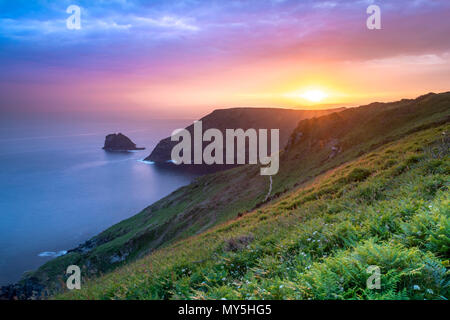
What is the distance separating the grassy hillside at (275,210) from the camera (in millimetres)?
6715

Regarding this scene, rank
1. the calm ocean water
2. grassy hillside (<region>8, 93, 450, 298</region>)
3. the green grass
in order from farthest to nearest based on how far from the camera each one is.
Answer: the calm ocean water → grassy hillside (<region>8, 93, 450, 298</region>) → the green grass

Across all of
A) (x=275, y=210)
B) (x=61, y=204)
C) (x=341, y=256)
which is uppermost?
(x=341, y=256)

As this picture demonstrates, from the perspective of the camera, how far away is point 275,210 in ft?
A: 52.8

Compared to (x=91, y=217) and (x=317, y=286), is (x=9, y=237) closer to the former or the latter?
(x=91, y=217)

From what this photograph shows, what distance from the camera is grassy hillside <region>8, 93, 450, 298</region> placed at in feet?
22.0

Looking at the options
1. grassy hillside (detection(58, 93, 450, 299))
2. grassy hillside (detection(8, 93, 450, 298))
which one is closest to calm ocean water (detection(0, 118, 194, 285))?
grassy hillside (detection(8, 93, 450, 298))

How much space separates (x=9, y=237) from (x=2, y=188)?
90.1 metres

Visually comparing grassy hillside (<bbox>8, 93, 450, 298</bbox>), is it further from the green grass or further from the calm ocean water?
the calm ocean water

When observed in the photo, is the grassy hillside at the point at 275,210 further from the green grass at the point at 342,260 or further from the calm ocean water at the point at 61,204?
the calm ocean water at the point at 61,204

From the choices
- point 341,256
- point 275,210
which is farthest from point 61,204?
point 341,256

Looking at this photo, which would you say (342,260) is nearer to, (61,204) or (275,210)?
(275,210)

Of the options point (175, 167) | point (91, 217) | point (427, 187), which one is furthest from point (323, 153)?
point (175, 167)

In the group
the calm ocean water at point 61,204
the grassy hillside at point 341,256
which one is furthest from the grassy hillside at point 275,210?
the calm ocean water at point 61,204
